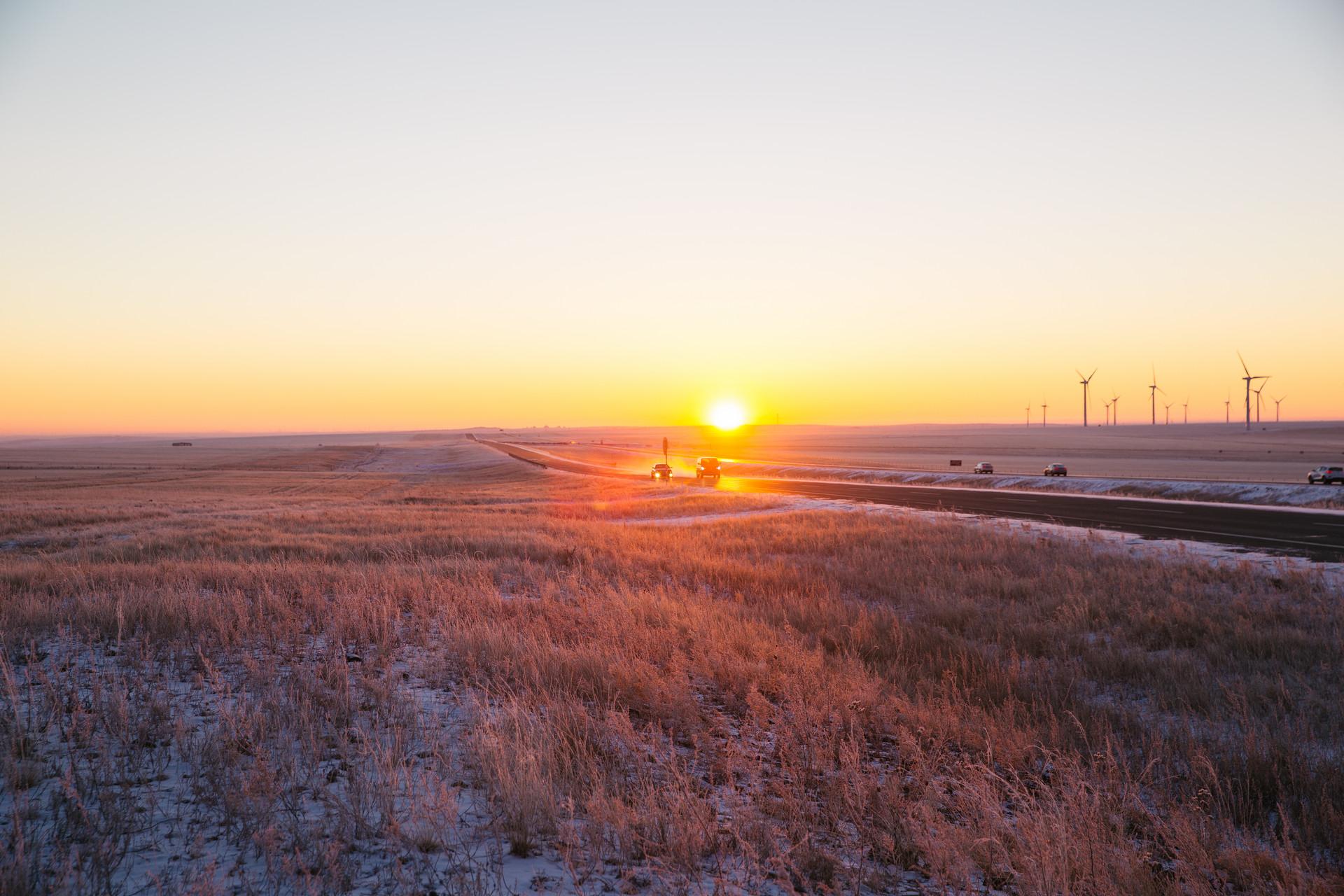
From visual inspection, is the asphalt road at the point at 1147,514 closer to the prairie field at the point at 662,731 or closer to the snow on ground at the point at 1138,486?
the snow on ground at the point at 1138,486

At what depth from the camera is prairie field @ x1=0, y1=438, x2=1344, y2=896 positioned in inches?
163

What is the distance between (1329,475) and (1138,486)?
1929 cm

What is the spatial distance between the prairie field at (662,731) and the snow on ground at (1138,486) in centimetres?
2028

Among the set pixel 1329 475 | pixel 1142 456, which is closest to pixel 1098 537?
pixel 1329 475

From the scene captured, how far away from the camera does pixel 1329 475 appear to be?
4297 centimetres

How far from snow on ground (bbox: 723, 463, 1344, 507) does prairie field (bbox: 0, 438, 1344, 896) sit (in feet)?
66.5

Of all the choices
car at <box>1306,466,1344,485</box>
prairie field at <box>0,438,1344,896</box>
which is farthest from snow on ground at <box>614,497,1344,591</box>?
car at <box>1306,466,1344,485</box>

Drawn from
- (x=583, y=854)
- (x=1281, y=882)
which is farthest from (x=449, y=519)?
(x=1281, y=882)

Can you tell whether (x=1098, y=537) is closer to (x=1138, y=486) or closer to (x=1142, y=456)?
(x=1138, y=486)

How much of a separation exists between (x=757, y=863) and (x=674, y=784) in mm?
994

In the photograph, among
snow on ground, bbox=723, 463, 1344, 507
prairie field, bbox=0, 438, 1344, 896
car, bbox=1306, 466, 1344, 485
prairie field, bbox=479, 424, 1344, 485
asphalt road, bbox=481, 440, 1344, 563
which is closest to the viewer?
prairie field, bbox=0, 438, 1344, 896

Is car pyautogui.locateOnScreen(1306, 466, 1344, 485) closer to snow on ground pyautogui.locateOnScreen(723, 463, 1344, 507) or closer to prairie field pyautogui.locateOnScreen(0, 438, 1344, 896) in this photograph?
snow on ground pyautogui.locateOnScreen(723, 463, 1344, 507)

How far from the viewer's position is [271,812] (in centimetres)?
437

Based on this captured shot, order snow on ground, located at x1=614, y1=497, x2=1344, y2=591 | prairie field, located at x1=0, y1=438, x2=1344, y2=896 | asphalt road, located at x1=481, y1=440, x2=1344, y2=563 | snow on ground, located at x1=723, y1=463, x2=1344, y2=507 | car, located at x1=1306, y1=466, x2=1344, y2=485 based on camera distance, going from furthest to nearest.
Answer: car, located at x1=1306, y1=466, x2=1344, y2=485 < snow on ground, located at x1=723, y1=463, x2=1344, y2=507 < asphalt road, located at x1=481, y1=440, x2=1344, y2=563 < snow on ground, located at x1=614, y1=497, x2=1344, y2=591 < prairie field, located at x1=0, y1=438, x2=1344, y2=896
